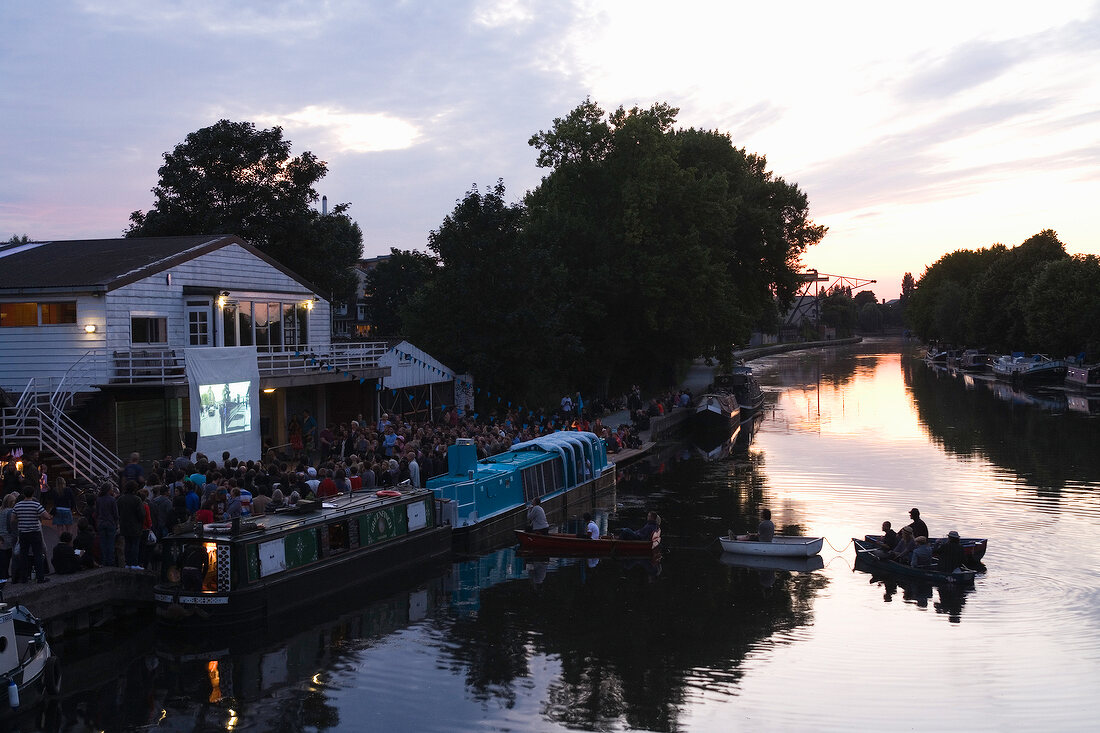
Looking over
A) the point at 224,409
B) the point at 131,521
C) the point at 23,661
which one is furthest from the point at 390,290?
the point at 23,661

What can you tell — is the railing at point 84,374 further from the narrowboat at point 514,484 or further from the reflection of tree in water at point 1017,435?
the reflection of tree in water at point 1017,435

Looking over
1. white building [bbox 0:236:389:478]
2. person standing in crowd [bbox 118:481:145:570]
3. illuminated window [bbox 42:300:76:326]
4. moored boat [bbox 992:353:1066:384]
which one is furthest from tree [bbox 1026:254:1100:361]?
person standing in crowd [bbox 118:481:145:570]

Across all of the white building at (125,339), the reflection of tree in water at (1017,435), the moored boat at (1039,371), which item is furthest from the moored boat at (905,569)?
the moored boat at (1039,371)

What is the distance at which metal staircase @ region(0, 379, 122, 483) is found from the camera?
2697 centimetres

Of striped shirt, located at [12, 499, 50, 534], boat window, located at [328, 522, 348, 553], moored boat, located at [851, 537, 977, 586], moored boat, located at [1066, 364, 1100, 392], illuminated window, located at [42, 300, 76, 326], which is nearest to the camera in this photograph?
striped shirt, located at [12, 499, 50, 534]

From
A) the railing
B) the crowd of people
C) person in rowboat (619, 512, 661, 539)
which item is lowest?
person in rowboat (619, 512, 661, 539)

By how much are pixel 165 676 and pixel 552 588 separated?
34.4 ft

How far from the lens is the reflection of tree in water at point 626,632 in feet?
60.9

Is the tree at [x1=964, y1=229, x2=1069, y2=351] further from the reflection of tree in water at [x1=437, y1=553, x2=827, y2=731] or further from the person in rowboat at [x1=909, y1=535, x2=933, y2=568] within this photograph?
the reflection of tree in water at [x1=437, y1=553, x2=827, y2=731]

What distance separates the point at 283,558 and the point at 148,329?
1404 cm

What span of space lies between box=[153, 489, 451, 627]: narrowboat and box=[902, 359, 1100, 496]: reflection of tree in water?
27193 millimetres

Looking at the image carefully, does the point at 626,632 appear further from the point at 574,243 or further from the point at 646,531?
the point at 574,243

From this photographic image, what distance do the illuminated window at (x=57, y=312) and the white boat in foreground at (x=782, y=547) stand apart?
21.7 m

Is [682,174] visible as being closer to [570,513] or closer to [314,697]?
[570,513]
